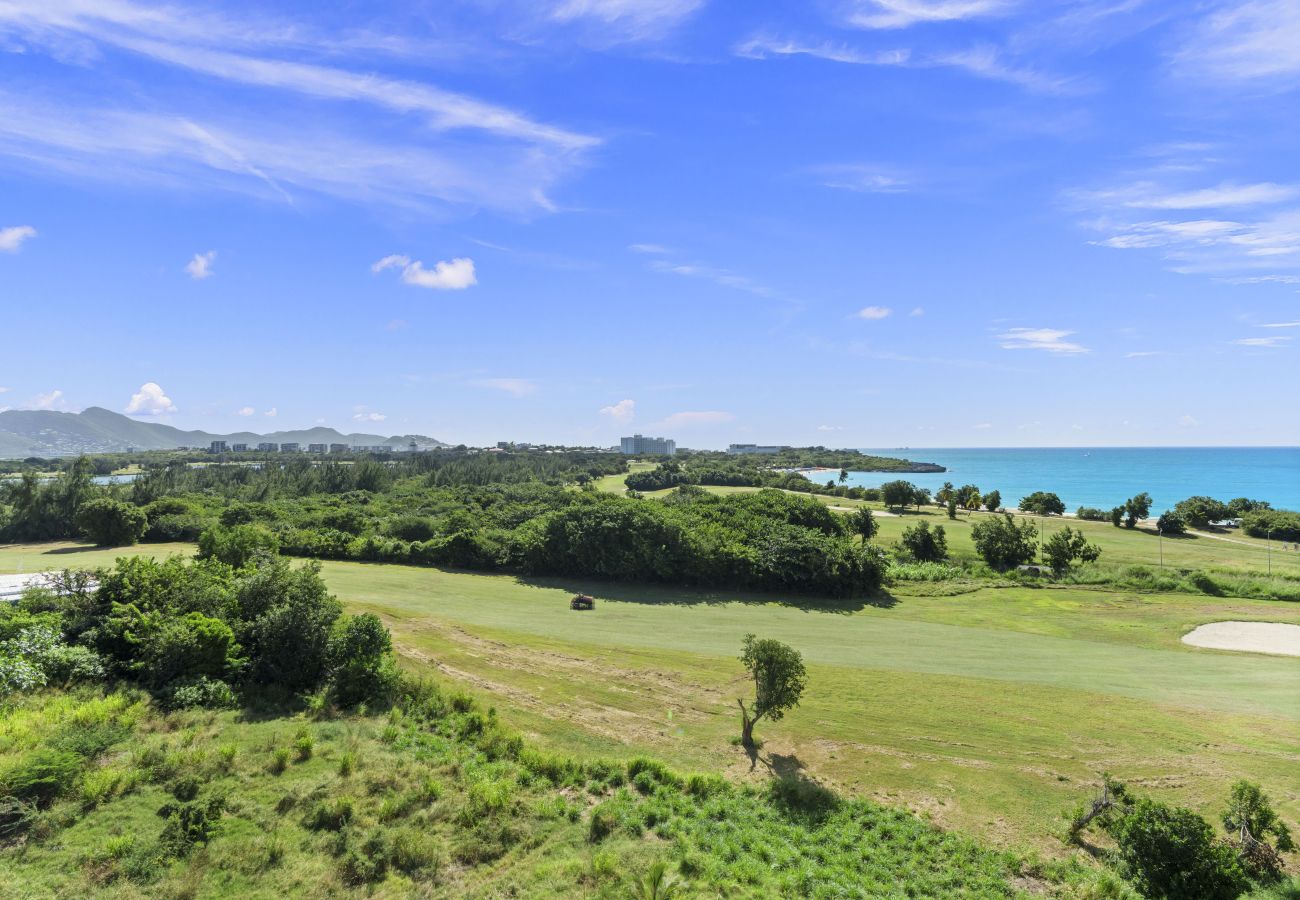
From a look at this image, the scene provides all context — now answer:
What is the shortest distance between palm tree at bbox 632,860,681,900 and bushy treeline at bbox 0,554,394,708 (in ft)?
53.9

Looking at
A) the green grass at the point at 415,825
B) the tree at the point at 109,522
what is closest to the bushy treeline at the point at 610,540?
the tree at the point at 109,522

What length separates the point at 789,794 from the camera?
1917 centimetres

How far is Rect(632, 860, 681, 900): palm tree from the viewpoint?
43.8 feet

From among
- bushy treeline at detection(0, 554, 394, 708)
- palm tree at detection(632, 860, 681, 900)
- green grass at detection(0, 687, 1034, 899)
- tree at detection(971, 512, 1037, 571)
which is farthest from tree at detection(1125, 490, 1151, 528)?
bushy treeline at detection(0, 554, 394, 708)

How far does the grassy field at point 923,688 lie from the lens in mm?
21203

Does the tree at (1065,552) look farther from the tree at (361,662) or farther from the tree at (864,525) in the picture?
the tree at (361,662)

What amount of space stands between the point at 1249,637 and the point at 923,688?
1110 inches

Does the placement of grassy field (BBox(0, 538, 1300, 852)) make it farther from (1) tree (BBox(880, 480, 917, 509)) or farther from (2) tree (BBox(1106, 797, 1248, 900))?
(1) tree (BBox(880, 480, 917, 509))

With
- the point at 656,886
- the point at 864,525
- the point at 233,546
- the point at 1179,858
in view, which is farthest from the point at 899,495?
the point at 656,886

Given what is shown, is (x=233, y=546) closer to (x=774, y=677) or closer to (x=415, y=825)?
(x=415, y=825)

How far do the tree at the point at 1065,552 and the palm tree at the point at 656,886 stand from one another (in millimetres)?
58180

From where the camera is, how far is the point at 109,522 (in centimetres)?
6562

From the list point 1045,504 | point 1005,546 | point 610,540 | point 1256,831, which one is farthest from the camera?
point 1045,504

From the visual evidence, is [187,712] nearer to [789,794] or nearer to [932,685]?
[789,794]
